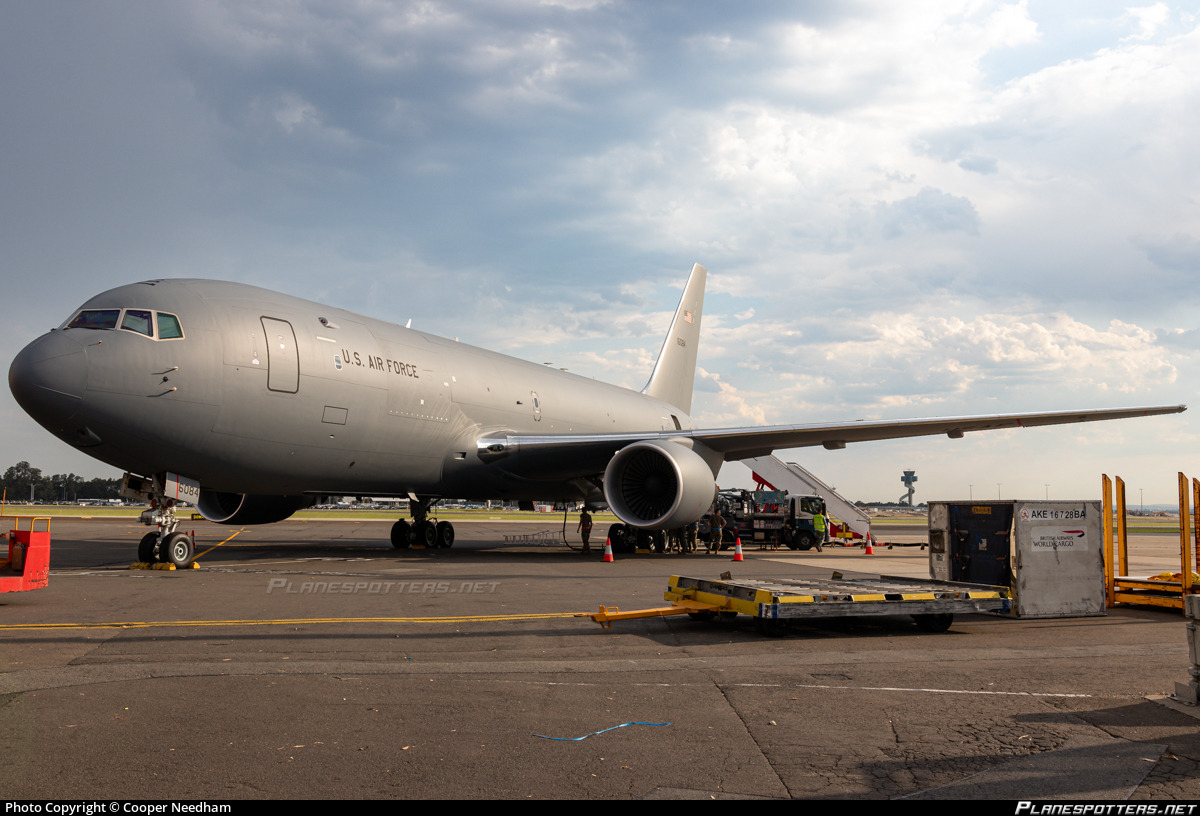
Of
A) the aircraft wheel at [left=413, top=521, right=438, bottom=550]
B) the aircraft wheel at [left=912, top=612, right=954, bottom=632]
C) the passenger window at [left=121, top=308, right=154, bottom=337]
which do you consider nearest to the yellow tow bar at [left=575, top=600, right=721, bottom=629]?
the aircraft wheel at [left=912, top=612, right=954, bottom=632]

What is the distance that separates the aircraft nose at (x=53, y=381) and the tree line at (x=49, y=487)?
429 feet

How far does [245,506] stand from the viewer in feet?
56.1

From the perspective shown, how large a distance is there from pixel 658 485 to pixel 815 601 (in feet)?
32.4

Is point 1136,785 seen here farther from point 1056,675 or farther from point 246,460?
point 246,460

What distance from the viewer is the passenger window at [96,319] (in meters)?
11.8

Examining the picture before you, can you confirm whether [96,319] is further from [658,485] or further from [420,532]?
[658,485]

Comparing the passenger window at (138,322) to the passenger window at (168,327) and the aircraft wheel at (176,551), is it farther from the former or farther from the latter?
the aircraft wheel at (176,551)

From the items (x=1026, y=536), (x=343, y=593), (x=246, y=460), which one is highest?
(x=246, y=460)

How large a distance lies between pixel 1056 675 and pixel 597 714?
3.74 metres

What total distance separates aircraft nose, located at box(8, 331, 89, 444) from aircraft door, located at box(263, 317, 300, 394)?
258 centimetres

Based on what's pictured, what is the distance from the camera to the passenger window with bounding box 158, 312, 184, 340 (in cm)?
1197

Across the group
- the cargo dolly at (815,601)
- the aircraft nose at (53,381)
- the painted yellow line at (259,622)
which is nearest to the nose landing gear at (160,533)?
the aircraft nose at (53,381)

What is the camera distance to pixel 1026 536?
9.35 metres
